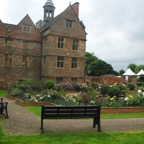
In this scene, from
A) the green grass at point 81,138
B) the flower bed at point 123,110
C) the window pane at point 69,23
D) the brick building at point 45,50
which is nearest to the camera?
the green grass at point 81,138

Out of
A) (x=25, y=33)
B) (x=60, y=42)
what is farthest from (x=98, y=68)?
(x=25, y=33)

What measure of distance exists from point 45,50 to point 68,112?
2571 cm

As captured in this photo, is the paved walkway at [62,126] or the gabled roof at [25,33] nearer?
the paved walkway at [62,126]

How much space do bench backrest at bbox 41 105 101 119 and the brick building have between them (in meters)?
24.0

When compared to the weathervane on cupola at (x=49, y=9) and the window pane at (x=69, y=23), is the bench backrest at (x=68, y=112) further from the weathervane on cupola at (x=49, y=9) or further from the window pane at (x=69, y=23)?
the weathervane on cupola at (x=49, y=9)

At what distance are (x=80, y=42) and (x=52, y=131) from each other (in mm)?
27219

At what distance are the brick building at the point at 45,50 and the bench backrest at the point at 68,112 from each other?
78.8ft

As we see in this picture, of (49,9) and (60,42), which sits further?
(49,9)

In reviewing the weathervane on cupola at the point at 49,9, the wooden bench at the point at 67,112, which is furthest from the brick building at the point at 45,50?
the wooden bench at the point at 67,112

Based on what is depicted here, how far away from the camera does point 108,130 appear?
10516 mm

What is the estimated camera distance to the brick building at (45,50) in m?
34.3

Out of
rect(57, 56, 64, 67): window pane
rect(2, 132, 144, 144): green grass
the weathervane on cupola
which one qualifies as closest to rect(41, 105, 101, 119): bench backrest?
rect(2, 132, 144, 144): green grass

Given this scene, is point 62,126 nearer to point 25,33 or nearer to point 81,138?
point 81,138

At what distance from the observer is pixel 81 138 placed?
8797 millimetres
